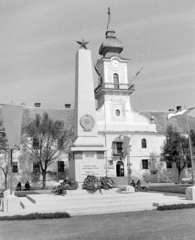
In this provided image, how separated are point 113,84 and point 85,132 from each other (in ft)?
94.8

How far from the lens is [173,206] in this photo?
13117mm

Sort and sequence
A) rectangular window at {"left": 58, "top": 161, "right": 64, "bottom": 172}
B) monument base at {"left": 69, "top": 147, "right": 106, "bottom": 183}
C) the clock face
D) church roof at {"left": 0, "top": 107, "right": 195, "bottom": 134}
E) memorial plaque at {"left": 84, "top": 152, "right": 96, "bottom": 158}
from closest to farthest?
monument base at {"left": 69, "top": 147, "right": 106, "bottom": 183}
memorial plaque at {"left": 84, "top": 152, "right": 96, "bottom": 158}
rectangular window at {"left": 58, "top": 161, "right": 64, "bottom": 172}
church roof at {"left": 0, "top": 107, "right": 195, "bottom": 134}
the clock face

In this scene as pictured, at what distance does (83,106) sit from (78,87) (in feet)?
3.97

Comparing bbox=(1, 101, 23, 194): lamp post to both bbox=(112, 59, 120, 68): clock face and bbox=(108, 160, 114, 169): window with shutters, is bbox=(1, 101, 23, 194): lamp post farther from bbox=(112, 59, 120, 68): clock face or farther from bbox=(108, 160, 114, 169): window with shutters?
bbox=(112, 59, 120, 68): clock face

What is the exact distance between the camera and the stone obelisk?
55.1 ft

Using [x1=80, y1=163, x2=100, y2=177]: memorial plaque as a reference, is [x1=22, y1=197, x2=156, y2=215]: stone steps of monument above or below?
below

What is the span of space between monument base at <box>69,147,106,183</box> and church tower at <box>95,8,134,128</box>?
27.2m

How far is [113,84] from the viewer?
45.9m

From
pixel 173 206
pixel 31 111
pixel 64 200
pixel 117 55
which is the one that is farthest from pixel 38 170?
pixel 173 206

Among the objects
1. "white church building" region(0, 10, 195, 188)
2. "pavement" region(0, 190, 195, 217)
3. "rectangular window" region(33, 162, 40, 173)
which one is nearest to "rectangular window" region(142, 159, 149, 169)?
"white church building" region(0, 10, 195, 188)

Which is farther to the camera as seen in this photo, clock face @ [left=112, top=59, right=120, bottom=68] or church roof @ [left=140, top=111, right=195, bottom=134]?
church roof @ [left=140, top=111, right=195, bottom=134]

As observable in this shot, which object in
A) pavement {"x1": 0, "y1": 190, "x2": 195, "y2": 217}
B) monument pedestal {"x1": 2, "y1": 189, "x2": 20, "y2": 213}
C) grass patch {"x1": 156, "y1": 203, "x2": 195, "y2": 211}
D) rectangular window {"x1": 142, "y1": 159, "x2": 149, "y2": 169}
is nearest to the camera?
monument pedestal {"x1": 2, "y1": 189, "x2": 20, "y2": 213}

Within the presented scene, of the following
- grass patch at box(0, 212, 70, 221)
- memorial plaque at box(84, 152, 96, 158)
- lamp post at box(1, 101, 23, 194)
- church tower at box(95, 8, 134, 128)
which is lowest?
grass patch at box(0, 212, 70, 221)

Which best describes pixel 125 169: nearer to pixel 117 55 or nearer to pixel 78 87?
pixel 117 55
